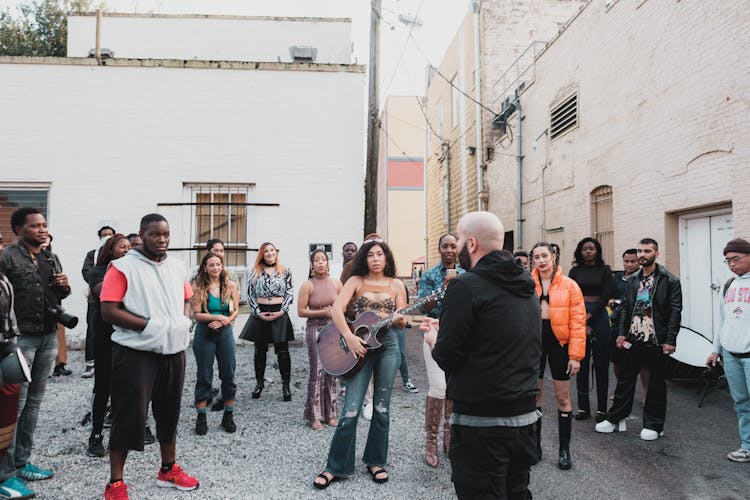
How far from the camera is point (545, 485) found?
3.92 metres

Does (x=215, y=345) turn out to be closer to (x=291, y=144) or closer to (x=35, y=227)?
(x=35, y=227)

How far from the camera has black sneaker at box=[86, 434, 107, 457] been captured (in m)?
4.35

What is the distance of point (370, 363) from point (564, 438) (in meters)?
1.74

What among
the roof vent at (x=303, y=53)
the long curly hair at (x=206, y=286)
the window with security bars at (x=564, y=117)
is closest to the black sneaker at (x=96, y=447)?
the long curly hair at (x=206, y=286)

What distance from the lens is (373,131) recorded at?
9164 millimetres

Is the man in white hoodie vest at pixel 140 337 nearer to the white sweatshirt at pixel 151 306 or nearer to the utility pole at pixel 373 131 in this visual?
the white sweatshirt at pixel 151 306

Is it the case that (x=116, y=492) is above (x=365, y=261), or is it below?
below

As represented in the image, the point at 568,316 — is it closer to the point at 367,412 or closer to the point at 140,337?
the point at 367,412

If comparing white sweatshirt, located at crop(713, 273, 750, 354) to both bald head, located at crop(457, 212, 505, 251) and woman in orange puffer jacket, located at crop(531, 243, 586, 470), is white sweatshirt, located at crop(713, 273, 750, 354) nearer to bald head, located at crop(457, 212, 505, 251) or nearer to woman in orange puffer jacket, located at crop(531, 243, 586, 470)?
woman in orange puffer jacket, located at crop(531, 243, 586, 470)

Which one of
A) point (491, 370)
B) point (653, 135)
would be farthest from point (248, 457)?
point (653, 135)

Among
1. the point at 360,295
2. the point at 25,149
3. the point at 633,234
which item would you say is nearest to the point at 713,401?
the point at 633,234

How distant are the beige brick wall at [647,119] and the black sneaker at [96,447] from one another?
7.55 meters

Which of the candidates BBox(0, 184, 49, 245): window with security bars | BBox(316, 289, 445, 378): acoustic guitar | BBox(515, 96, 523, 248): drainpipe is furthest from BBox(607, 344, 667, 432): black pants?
BBox(0, 184, 49, 245): window with security bars

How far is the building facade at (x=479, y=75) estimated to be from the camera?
15.3 m
